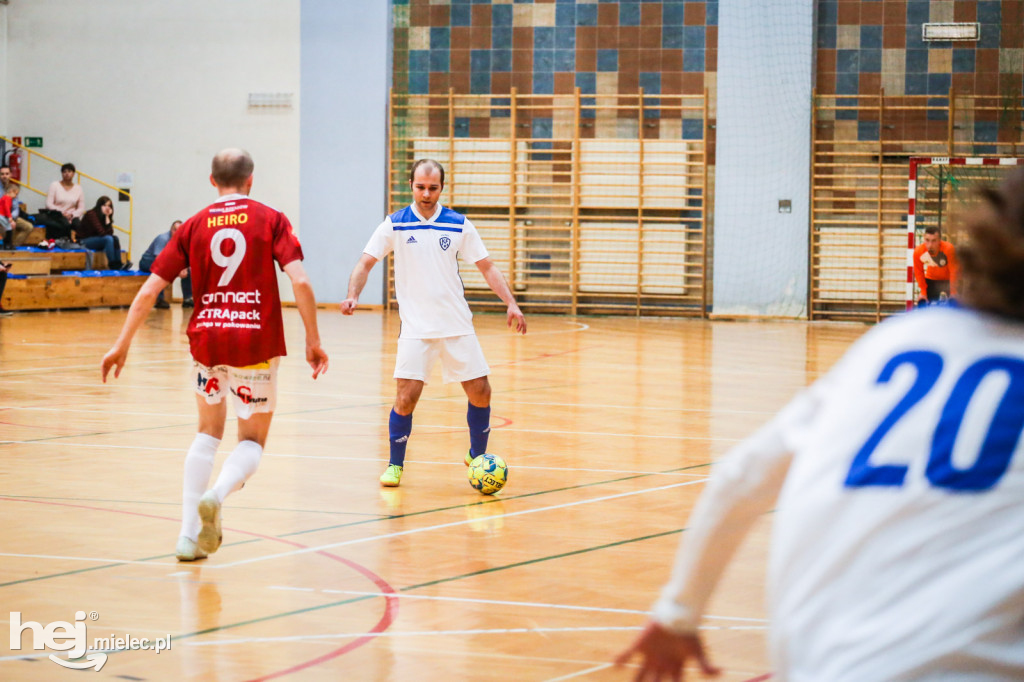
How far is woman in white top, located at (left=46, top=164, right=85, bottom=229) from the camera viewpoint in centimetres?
2003

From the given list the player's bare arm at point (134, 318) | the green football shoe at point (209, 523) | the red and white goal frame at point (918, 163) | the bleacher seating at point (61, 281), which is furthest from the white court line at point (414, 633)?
the bleacher seating at point (61, 281)

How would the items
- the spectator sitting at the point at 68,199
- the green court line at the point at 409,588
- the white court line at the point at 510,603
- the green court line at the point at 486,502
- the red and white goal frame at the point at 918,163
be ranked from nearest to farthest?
the green court line at the point at 409,588, the white court line at the point at 510,603, the green court line at the point at 486,502, the red and white goal frame at the point at 918,163, the spectator sitting at the point at 68,199

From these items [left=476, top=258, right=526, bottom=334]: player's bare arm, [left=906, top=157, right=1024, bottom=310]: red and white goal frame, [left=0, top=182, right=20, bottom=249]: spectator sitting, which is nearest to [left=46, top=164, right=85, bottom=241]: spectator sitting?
[left=0, top=182, right=20, bottom=249]: spectator sitting

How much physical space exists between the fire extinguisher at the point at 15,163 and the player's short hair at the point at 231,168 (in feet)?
60.6

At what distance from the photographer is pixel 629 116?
19859 mm

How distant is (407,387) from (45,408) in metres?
3.69

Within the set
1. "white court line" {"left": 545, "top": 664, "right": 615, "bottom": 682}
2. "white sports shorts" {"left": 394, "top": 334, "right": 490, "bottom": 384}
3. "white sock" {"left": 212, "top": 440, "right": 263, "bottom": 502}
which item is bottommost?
"white court line" {"left": 545, "top": 664, "right": 615, "bottom": 682}

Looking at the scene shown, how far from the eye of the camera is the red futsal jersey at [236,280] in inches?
176

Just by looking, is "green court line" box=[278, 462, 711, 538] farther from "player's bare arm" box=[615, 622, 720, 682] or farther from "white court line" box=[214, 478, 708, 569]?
"player's bare arm" box=[615, 622, 720, 682]

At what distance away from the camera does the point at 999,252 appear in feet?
4.31

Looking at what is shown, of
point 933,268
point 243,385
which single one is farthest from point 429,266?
point 933,268

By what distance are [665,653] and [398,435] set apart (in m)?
4.62

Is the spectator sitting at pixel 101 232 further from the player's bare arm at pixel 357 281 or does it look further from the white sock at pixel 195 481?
the white sock at pixel 195 481

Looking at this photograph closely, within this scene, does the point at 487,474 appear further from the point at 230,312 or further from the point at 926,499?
the point at 926,499
